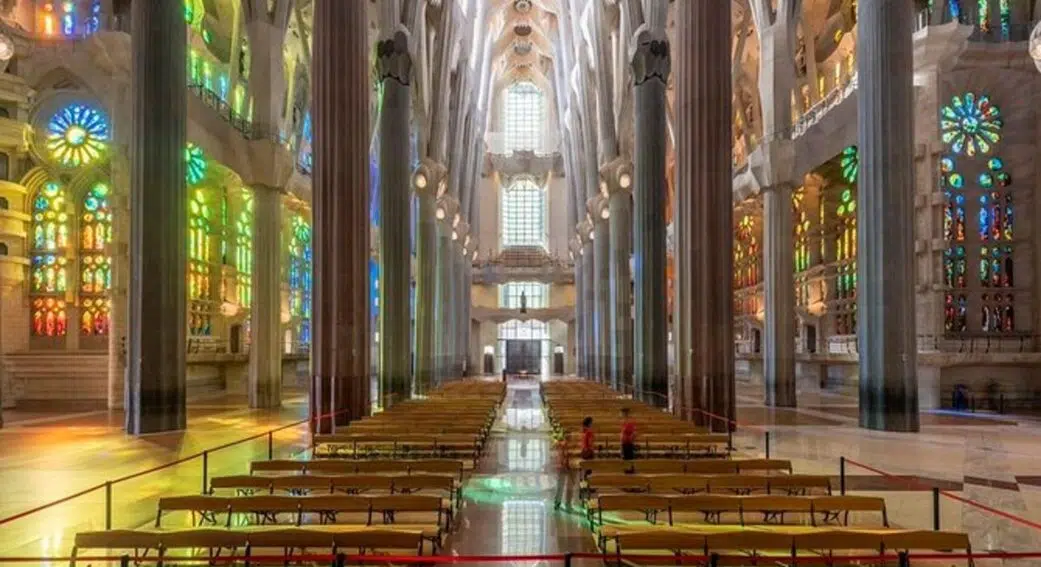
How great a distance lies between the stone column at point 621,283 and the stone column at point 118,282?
2256 centimetres

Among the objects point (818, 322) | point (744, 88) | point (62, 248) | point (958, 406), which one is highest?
point (744, 88)

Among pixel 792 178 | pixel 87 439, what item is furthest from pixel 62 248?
pixel 792 178

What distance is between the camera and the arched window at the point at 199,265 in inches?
1553

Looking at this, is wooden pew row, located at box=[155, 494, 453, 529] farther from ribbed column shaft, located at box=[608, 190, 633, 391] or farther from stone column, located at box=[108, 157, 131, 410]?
ribbed column shaft, located at box=[608, 190, 633, 391]

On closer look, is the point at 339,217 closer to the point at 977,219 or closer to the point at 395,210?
the point at 395,210

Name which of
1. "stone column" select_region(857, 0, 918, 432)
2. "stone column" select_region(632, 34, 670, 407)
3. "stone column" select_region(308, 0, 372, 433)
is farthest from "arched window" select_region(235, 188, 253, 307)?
"stone column" select_region(857, 0, 918, 432)

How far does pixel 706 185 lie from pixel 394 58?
16874 mm

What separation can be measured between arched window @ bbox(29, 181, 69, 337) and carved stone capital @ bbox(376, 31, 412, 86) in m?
13.9

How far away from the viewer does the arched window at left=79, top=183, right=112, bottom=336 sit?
113ft

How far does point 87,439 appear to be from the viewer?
63.9 ft

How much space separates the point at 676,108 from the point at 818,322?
63.3ft

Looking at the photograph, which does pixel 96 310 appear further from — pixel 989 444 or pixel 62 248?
pixel 989 444

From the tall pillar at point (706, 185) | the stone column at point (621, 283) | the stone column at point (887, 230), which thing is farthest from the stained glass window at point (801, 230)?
the stone column at point (887, 230)

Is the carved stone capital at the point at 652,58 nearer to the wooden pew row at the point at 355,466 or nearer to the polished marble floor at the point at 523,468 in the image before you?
the polished marble floor at the point at 523,468
